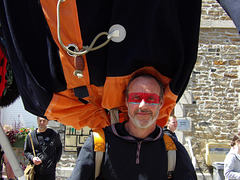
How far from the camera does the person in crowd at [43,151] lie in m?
4.05

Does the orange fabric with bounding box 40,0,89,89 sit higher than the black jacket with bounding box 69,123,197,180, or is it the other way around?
the orange fabric with bounding box 40,0,89,89

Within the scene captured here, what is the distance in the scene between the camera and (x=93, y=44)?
1379 mm

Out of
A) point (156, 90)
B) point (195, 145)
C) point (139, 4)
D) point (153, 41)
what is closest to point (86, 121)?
point (156, 90)

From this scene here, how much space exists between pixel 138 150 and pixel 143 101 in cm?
28

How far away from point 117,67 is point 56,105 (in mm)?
446

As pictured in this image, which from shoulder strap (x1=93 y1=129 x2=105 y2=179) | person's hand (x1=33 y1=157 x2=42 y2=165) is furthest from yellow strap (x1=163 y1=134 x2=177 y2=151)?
person's hand (x1=33 y1=157 x2=42 y2=165)

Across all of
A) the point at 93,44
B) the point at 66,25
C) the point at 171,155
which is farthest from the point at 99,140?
the point at 66,25

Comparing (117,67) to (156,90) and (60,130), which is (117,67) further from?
(60,130)

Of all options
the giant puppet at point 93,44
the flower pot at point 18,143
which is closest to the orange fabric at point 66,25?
the giant puppet at point 93,44

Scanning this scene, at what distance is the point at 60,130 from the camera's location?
6.91m

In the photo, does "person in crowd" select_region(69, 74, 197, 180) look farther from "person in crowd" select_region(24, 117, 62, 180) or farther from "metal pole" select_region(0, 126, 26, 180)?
"person in crowd" select_region(24, 117, 62, 180)

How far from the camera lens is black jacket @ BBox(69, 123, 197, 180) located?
1.42m

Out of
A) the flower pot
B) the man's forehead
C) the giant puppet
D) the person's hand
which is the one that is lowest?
the flower pot

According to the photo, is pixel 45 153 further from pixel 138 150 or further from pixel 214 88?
pixel 214 88
